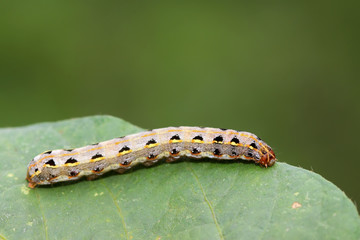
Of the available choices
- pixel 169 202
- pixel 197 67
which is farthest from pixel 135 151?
pixel 197 67

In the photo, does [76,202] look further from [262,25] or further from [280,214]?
[262,25]

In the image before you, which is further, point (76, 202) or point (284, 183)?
point (76, 202)

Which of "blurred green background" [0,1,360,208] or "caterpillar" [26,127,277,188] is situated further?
"blurred green background" [0,1,360,208]

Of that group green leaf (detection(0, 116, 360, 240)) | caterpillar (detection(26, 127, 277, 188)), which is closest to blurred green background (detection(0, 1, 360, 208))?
caterpillar (detection(26, 127, 277, 188))

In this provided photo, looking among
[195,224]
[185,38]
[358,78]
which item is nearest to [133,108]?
[185,38]

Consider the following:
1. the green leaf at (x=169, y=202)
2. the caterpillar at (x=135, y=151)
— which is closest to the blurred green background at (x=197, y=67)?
the caterpillar at (x=135, y=151)

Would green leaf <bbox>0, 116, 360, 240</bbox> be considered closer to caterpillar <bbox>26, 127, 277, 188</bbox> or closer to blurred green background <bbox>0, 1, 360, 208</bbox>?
caterpillar <bbox>26, 127, 277, 188</bbox>
